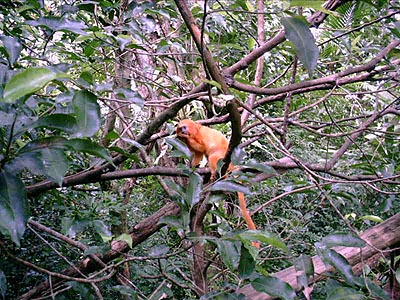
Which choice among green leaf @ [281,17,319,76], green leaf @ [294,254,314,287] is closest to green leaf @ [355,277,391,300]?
green leaf @ [294,254,314,287]

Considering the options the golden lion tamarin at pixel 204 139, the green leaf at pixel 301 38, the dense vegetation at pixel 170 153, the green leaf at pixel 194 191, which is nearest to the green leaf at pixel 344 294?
the dense vegetation at pixel 170 153

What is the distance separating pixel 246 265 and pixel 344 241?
222 mm

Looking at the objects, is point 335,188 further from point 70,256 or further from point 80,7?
point 70,256

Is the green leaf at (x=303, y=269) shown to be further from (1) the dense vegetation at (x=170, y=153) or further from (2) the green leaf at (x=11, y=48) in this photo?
(2) the green leaf at (x=11, y=48)

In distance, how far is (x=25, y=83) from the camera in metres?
0.53

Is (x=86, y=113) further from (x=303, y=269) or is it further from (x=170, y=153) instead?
(x=170, y=153)

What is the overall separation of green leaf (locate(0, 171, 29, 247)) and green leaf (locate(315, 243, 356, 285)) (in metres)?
0.59

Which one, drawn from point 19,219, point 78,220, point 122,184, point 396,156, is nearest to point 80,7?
point 78,220

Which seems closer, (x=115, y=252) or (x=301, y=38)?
(x=301, y=38)

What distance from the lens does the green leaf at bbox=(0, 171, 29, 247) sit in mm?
678

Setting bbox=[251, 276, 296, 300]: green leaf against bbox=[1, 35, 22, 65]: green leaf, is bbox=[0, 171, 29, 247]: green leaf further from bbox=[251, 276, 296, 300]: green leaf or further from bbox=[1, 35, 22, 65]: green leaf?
bbox=[251, 276, 296, 300]: green leaf

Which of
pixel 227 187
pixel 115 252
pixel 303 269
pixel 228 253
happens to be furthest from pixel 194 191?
pixel 115 252

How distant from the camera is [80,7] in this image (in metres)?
1.32

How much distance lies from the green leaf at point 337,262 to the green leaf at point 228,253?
0.22 m
